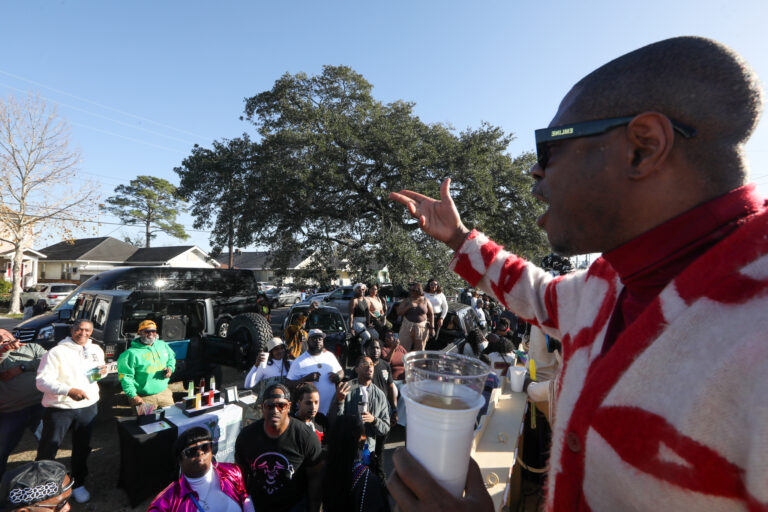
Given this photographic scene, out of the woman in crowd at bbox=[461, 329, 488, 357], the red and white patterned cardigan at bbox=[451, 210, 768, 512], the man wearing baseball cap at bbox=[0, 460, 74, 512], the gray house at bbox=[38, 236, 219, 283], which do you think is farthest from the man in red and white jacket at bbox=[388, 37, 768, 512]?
the gray house at bbox=[38, 236, 219, 283]

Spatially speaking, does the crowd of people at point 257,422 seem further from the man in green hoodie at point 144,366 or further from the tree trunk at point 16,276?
the tree trunk at point 16,276

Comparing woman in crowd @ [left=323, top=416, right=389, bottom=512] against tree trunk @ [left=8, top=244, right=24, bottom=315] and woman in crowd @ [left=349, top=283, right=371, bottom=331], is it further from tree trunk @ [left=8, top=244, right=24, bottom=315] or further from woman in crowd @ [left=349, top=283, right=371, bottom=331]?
tree trunk @ [left=8, top=244, right=24, bottom=315]

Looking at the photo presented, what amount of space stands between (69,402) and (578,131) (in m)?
5.80

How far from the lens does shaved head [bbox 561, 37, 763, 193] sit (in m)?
0.80

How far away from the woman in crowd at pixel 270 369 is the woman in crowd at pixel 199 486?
256cm

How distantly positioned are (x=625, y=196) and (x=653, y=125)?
6.3 inches

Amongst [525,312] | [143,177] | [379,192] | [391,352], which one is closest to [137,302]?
[391,352]

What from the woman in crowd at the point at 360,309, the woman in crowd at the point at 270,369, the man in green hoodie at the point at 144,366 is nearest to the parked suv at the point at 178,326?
the man in green hoodie at the point at 144,366

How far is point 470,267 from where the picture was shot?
1496 millimetres

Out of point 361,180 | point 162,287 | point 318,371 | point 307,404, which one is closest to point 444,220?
point 307,404

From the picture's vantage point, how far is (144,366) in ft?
17.6

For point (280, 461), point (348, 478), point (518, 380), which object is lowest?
point (348, 478)

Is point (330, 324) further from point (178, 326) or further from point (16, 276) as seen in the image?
point (16, 276)

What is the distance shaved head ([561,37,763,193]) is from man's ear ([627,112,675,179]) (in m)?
0.03
